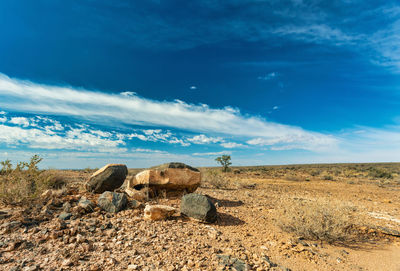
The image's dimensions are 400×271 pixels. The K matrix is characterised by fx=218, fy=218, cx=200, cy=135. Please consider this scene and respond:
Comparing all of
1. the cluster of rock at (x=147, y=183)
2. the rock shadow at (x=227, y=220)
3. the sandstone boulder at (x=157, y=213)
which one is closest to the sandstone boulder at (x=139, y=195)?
the cluster of rock at (x=147, y=183)

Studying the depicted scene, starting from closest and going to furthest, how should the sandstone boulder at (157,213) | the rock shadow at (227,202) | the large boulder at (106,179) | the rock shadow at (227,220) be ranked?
1. the sandstone boulder at (157,213)
2. the rock shadow at (227,220)
3. the large boulder at (106,179)
4. the rock shadow at (227,202)

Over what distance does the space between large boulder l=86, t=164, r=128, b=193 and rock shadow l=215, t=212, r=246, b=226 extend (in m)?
4.16

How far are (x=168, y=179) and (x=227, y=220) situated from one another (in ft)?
9.19

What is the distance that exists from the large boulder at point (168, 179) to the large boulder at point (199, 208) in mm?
1893

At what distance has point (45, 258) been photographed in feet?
13.4

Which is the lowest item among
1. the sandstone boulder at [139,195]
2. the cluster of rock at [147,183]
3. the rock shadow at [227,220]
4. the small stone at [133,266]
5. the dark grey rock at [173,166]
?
the small stone at [133,266]

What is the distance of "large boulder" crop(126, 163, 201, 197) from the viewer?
8266 millimetres

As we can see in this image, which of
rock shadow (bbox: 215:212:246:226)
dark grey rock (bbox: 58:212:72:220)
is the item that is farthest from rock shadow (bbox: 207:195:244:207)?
dark grey rock (bbox: 58:212:72:220)

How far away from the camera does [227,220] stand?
21.6 ft

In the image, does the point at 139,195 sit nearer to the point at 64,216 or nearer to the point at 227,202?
the point at 64,216

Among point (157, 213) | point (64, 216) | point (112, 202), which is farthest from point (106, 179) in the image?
point (157, 213)

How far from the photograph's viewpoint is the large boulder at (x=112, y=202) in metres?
6.34

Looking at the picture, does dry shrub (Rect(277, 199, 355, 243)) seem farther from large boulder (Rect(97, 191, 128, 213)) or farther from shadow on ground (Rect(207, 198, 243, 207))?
large boulder (Rect(97, 191, 128, 213))

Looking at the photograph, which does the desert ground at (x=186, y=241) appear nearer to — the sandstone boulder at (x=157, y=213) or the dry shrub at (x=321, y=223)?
the dry shrub at (x=321, y=223)
